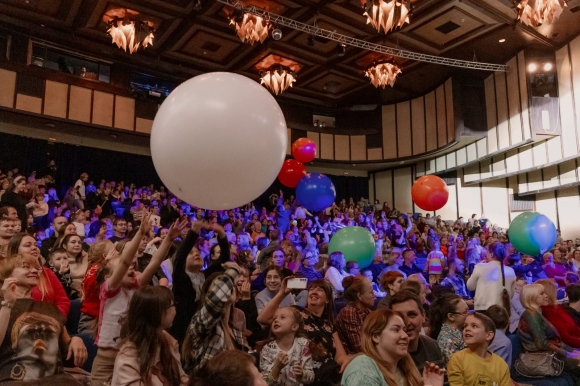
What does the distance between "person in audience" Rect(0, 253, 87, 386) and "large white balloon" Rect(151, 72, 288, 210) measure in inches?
32.4

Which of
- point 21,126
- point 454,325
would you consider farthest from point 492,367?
point 21,126

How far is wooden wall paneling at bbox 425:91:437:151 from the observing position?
12.8m

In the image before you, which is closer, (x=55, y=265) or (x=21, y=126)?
(x=55, y=265)

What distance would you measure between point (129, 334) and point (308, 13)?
799 centimetres

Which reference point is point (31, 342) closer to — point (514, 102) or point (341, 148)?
point (514, 102)

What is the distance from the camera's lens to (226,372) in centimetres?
124

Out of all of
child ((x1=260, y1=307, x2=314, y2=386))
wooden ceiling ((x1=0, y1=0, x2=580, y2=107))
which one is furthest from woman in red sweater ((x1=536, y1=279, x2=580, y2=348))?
wooden ceiling ((x1=0, y1=0, x2=580, y2=107))

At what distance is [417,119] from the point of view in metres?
13.4

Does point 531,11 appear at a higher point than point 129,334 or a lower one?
higher

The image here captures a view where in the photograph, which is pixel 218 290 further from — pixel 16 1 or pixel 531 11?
pixel 16 1

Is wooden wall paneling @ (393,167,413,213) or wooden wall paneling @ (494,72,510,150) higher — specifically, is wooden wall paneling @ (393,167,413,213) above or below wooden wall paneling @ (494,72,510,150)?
below

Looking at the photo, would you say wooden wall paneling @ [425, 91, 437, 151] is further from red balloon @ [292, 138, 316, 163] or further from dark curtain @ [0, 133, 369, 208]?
dark curtain @ [0, 133, 369, 208]

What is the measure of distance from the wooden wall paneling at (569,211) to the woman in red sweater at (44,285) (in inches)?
488

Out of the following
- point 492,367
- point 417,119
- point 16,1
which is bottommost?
point 492,367
